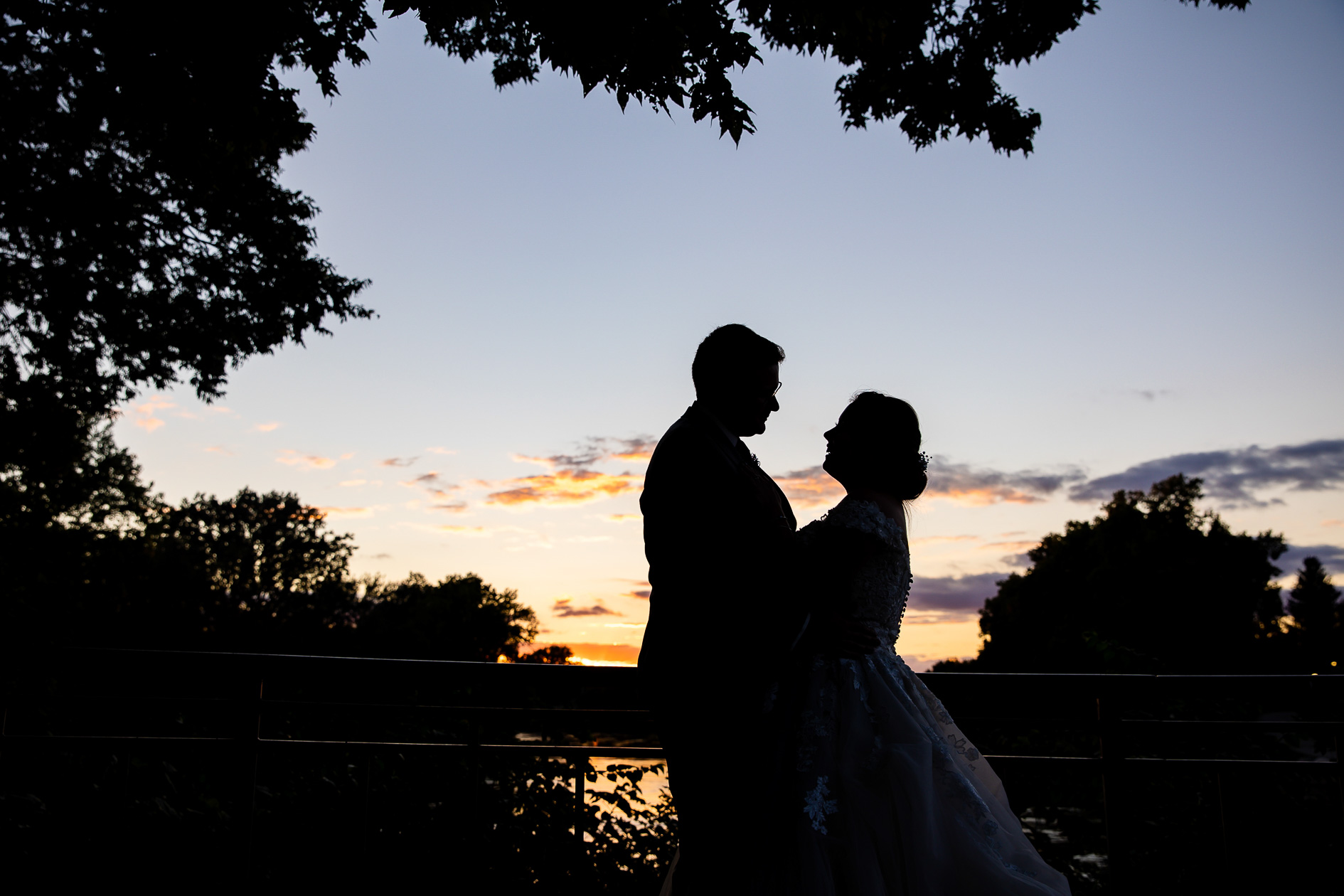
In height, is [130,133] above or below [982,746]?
above

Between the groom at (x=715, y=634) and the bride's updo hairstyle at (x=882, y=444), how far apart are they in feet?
1.09

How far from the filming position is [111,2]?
510 centimetres

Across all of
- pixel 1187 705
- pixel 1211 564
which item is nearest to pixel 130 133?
pixel 1187 705

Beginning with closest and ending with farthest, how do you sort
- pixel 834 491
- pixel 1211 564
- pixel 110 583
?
1. pixel 834 491
2. pixel 110 583
3. pixel 1211 564

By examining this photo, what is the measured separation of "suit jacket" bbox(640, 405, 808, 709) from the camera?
8.52 feet

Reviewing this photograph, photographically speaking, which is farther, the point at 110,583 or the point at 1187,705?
the point at 110,583

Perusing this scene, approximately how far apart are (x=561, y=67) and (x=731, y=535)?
269 centimetres

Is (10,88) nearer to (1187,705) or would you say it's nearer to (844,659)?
(844,659)

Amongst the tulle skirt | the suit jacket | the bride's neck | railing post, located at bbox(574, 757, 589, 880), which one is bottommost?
railing post, located at bbox(574, 757, 589, 880)

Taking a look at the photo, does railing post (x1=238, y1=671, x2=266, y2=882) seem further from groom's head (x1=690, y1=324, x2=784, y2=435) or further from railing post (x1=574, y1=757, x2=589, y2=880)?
groom's head (x1=690, y1=324, x2=784, y2=435)

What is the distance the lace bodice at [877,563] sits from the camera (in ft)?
9.01

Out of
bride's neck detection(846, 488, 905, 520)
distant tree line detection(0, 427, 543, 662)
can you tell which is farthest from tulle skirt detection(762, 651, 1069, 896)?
distant tree line detection(0, 427, 543, 662)

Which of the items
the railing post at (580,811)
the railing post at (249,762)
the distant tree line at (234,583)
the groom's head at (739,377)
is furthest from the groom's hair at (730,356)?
the distant tree line at (234,583)

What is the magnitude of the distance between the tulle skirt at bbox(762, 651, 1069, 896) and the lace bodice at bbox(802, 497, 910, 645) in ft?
0.68
